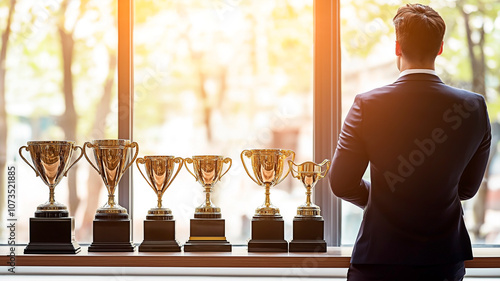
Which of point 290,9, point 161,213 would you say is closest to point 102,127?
point 161,213

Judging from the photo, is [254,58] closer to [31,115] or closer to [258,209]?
[258,209]

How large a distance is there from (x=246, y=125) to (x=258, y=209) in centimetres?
51

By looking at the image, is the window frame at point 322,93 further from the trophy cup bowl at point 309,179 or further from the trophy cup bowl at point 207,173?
the trophy cup bowl at point 207,173

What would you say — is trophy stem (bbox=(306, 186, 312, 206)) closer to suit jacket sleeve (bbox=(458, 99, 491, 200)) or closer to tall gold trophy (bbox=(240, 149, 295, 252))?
tall gold trophy (bbox=(240, 149, 295, 252))

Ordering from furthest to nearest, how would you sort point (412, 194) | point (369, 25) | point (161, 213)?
point (369, 25), point (161, 213), point (412, 194)

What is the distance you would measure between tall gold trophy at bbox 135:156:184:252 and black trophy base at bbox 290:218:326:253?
1.72ft

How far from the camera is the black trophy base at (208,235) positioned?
8.77 feet

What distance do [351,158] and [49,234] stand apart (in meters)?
1.45

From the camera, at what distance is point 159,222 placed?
2.69 metres

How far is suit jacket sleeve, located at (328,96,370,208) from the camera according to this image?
188cm

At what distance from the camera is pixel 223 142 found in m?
3.06

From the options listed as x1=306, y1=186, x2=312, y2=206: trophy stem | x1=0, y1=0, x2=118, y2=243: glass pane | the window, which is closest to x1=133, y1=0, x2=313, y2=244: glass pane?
the window

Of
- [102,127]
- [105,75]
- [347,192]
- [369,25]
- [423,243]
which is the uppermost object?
[369,25]

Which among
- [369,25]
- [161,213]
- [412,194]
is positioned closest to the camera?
[412,194]
